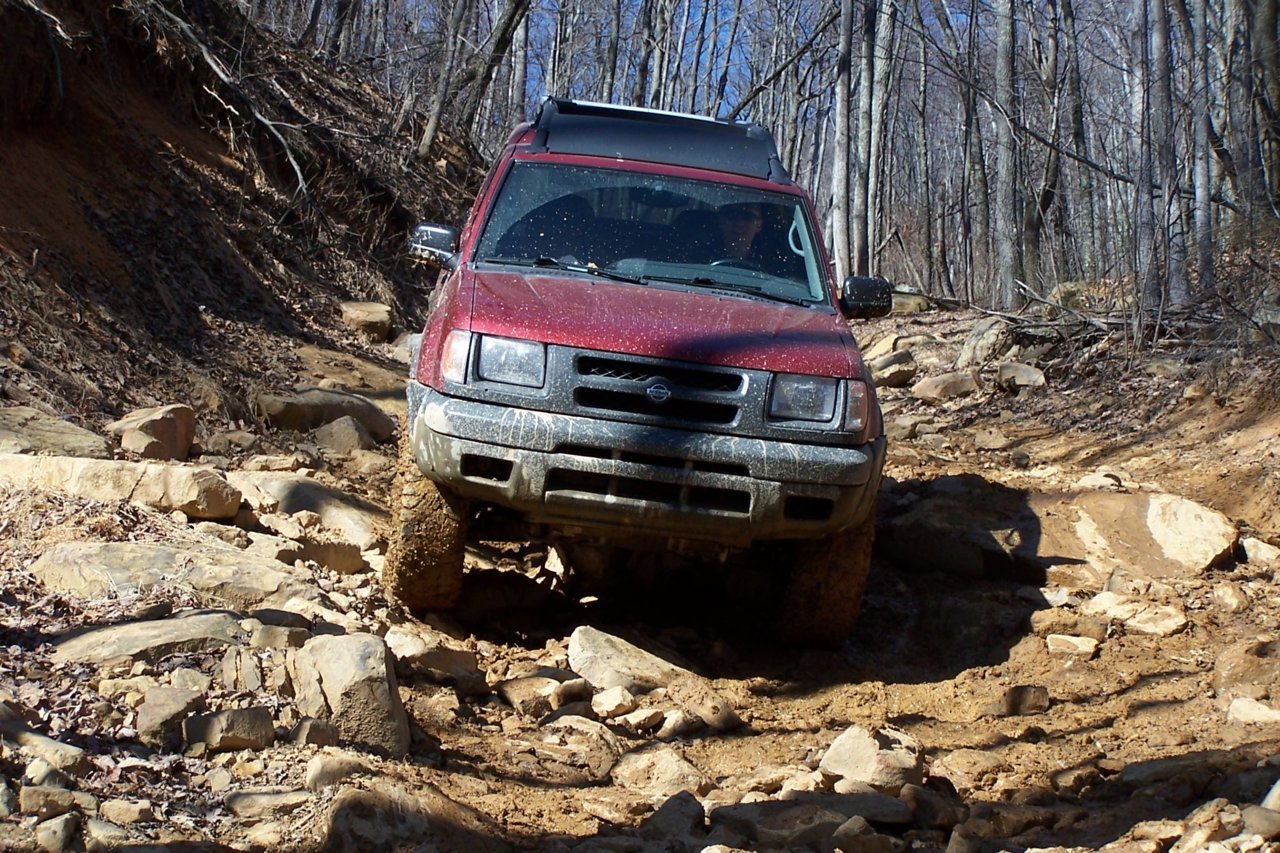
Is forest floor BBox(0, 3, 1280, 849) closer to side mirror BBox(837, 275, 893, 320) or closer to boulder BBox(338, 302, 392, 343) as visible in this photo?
boulder BBox(338, 302, 392, 343)

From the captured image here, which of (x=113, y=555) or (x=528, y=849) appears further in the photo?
(x=113, y=555)

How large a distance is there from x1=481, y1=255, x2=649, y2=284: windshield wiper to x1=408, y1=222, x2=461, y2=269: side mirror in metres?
0.38

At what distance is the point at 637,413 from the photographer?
4801 mm

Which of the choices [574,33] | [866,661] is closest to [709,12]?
[574,33]

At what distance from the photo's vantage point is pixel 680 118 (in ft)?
23.1

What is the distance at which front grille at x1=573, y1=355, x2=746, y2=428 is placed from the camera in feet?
15.7

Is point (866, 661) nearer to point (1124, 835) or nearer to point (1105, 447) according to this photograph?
point (1124, 835)

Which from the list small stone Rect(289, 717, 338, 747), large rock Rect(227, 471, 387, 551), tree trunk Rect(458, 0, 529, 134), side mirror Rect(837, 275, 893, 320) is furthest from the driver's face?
tree trunk Rect(458, 0, 529, 134)

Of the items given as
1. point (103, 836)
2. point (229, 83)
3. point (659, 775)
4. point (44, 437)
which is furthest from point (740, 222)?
point (229, 83)

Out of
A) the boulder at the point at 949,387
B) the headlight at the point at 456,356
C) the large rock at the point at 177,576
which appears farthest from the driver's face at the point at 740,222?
the boulder at the point at 949,387

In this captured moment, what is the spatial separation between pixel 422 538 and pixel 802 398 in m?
1.65

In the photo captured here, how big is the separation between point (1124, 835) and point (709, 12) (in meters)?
35.6

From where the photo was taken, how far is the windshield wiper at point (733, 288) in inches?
219

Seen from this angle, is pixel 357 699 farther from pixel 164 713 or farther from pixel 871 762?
pixel 871 762
